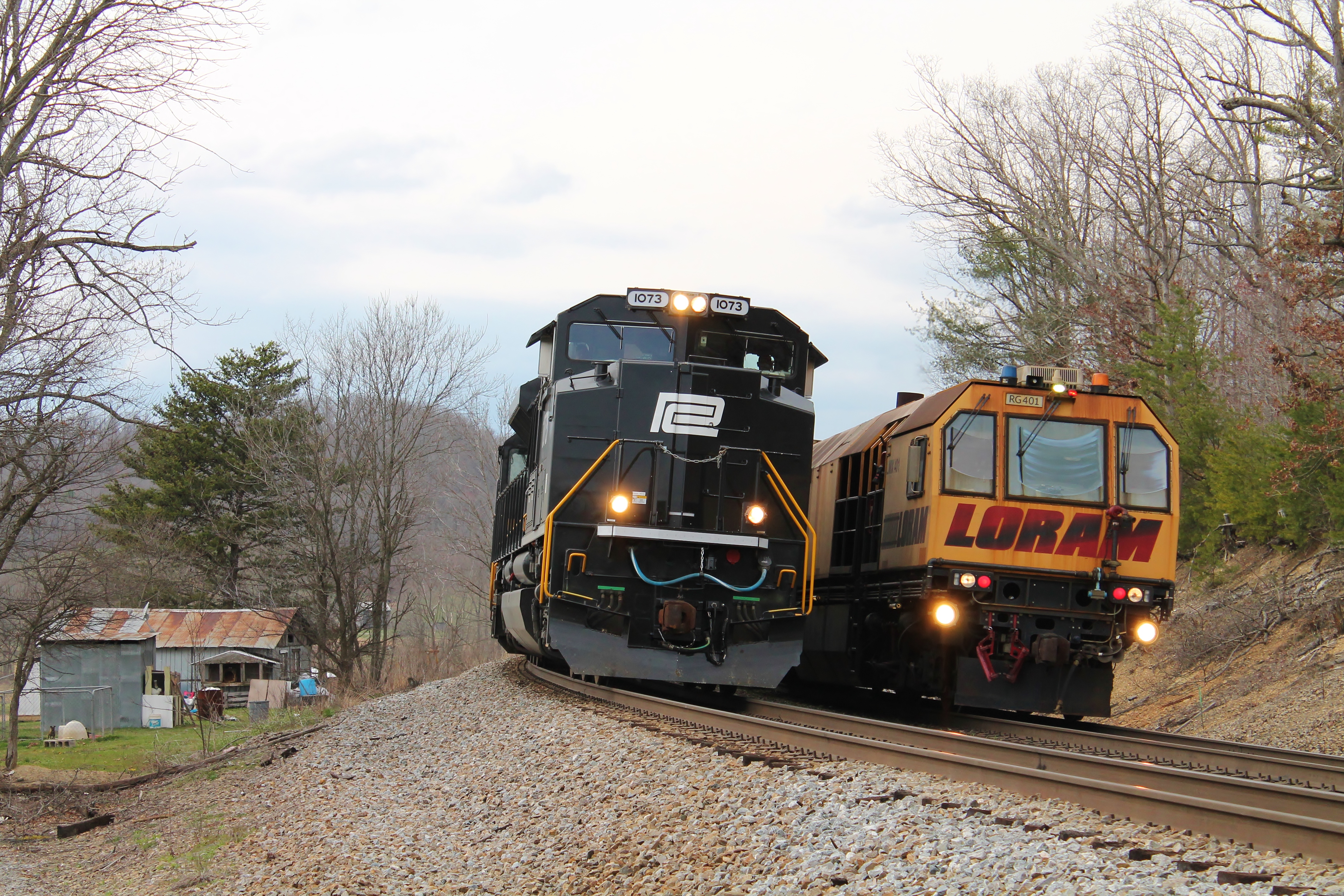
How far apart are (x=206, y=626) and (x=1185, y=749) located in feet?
128

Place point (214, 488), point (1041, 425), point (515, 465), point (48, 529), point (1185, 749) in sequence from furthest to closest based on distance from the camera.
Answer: point (214, 488) → point (515, 465) → point (48, 529) → point (1041, 425) → point (1185, 749)

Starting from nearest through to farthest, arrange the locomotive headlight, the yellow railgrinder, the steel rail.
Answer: the steel rail < the locomotive headlight < the yellow railgrinder

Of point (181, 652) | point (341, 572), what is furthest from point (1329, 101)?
point (181, 652)

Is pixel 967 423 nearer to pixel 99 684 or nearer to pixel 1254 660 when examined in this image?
pixel 1254 660

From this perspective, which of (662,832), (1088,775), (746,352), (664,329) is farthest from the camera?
(746,352)

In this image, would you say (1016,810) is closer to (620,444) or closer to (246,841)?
(620,444)

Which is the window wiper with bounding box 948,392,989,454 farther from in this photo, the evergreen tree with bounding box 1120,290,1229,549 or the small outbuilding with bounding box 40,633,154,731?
the small outbuilding with bounding box 40,633,154,731

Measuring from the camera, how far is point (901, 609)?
11.6 m

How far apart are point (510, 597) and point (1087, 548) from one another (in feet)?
23.6

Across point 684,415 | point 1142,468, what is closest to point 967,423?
point 1142,468

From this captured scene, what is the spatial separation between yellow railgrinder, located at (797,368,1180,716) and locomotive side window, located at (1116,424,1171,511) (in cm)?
1

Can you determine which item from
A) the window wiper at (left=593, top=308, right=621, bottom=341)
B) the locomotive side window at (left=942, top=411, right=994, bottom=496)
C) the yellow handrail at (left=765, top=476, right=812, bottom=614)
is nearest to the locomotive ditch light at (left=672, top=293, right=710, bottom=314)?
the window wiper at (left=593, top=308, right=621, bottom=341)

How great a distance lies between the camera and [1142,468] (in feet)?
35.0

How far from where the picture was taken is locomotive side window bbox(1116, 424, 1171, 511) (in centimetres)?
1055
